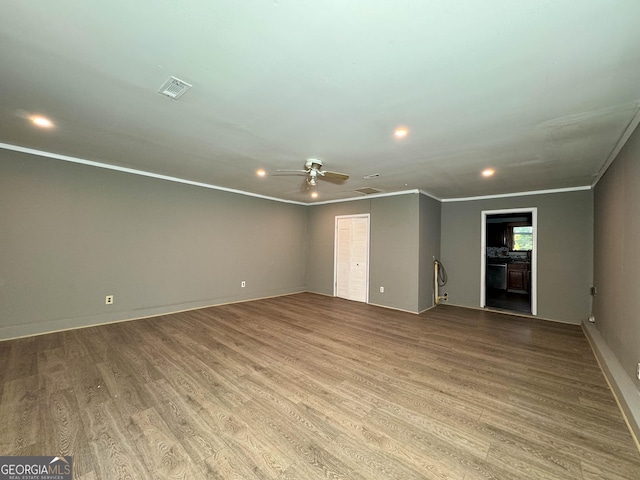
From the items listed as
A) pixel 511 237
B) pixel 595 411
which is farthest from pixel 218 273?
pixel 511 237

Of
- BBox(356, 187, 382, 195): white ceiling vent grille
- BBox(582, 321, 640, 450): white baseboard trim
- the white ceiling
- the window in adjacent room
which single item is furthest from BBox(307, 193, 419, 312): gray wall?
the window in adjacent room

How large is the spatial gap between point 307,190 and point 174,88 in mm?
3707

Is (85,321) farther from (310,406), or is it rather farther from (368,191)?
(368,191)

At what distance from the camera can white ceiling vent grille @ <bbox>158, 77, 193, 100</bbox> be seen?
1.89m

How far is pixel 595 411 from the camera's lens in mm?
2117

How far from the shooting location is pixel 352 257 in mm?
6324

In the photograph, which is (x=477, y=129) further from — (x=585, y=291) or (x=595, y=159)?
(x=585, y=291)

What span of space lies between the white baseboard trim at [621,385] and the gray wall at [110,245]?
5811 millimetres

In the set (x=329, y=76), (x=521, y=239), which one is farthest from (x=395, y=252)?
(x=521, y=239)

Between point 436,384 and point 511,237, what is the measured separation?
775 centimetres

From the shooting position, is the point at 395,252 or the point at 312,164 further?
the point at 395,252

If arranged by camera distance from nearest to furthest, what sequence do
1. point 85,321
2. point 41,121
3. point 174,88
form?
point 174,88 → point 41,121 → point 85,321

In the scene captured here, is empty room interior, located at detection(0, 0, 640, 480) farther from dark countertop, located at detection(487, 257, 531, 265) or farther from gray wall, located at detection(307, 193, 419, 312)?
dark countertop, located at detection(487, 257, 531, 265)

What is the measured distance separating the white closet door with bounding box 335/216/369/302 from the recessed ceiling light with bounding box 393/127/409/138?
3399 mm
